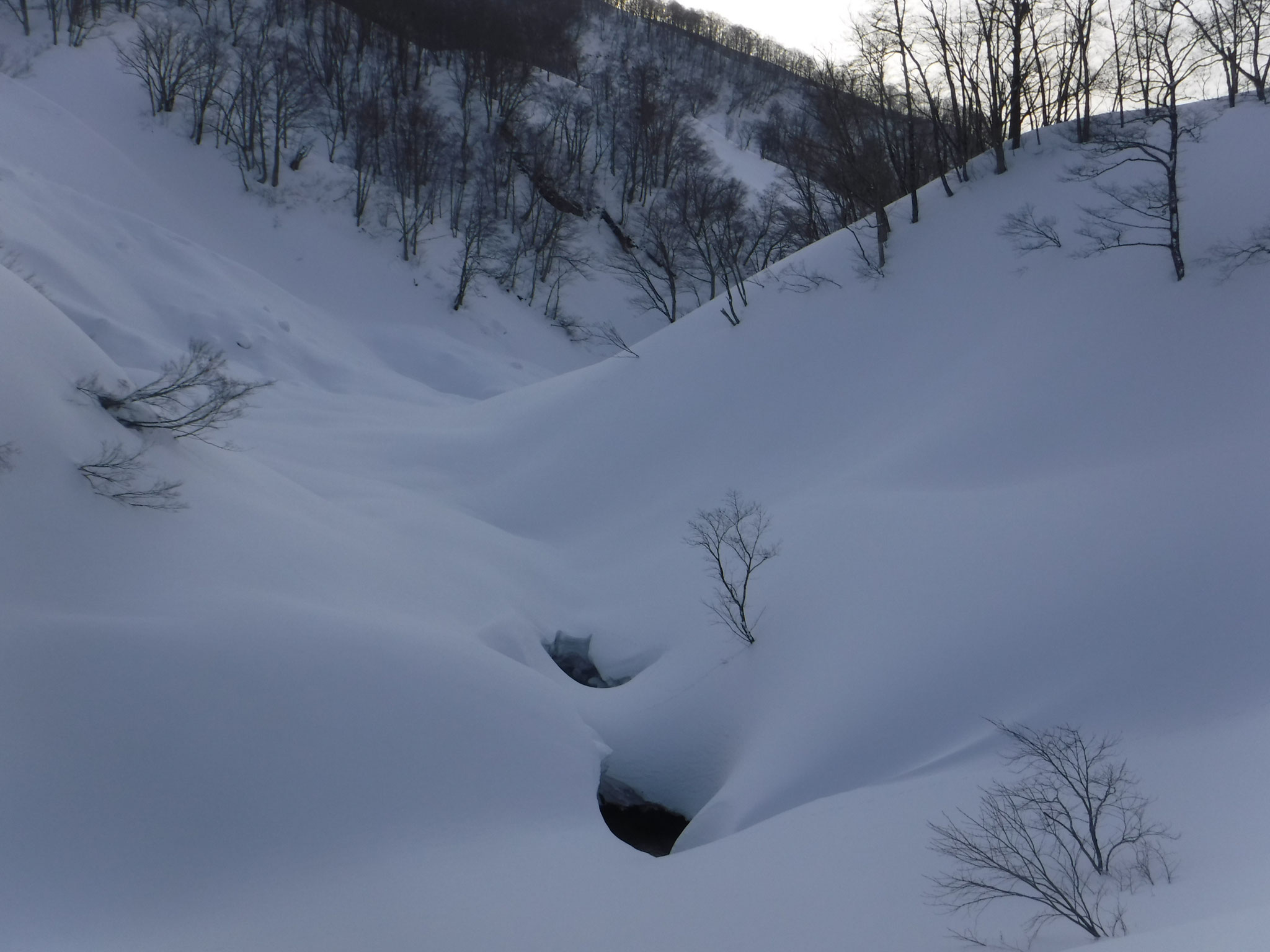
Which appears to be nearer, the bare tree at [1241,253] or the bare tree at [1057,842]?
the bare tree at [1057,842]

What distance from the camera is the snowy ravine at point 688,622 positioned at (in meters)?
9.79

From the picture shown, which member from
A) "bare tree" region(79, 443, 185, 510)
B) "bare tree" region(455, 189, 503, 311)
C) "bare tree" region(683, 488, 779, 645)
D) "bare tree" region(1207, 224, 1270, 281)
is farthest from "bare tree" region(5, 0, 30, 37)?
"bare tree" region(1207, 224, 1270, 281)

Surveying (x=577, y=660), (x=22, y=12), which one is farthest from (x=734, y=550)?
(x=22, y=12)

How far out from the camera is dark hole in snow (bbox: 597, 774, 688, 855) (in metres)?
15.0

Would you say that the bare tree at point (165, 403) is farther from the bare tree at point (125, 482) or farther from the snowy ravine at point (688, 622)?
the bare tree at point (125, 482)

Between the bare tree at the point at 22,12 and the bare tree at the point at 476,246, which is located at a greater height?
the bare tree at the point at 22,12

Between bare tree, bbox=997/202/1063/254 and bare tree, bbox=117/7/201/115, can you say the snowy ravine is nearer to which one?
bare tree, bbox=997/202/1063/254

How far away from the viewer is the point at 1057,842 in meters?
9.99

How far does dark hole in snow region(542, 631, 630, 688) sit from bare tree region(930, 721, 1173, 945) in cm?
931

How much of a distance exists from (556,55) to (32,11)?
1417 inches

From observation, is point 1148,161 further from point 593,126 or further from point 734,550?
point 593,126

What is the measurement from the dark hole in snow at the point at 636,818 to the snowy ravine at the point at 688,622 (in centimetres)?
24

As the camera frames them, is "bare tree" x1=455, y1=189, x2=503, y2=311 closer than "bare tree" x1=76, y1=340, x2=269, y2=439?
→ No

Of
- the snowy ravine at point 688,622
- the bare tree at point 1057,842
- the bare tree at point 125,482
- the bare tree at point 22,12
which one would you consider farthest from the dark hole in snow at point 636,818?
the bare tree at point 22,12
